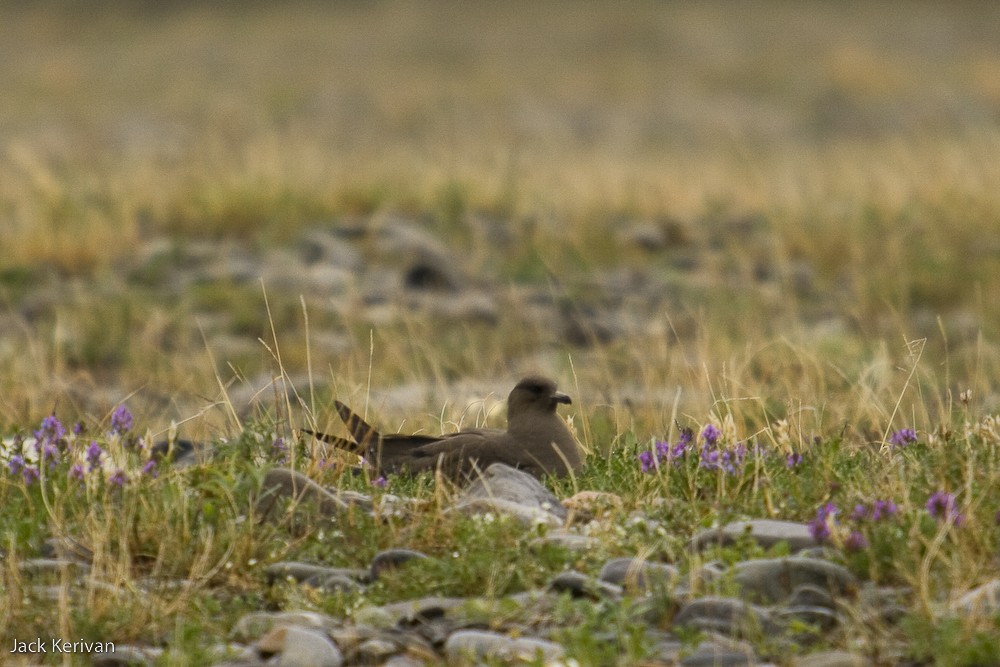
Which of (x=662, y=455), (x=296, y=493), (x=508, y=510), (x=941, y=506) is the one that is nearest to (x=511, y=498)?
(x=508, y=510)

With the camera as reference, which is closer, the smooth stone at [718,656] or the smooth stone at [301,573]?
the smooth stone at [718,656]

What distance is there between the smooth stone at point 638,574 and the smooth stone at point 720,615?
98 millimetres

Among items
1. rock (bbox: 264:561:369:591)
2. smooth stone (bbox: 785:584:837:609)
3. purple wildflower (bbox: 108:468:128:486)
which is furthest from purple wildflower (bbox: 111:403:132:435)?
smooth stone (bbox: 785:584:837:609)

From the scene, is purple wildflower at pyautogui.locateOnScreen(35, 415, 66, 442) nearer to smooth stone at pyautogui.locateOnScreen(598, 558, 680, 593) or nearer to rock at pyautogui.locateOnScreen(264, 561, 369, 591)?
rock at pyautogui.locateOnScreen(264, 561, 369, 591)

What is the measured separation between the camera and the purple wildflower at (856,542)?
3971 mm

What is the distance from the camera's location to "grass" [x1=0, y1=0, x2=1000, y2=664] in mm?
4227

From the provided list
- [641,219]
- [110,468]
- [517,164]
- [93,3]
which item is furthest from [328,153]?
[93,3]

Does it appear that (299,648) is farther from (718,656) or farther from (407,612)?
(718,656)

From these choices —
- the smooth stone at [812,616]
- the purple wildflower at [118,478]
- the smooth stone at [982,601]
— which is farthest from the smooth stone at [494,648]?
the purple wildflower at [118,478]

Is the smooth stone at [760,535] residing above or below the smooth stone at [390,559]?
above

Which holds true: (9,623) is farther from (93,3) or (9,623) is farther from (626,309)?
(93,3)

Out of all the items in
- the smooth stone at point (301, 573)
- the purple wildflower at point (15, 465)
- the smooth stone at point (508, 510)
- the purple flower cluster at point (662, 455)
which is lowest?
the smooth stone at point (301, 573)

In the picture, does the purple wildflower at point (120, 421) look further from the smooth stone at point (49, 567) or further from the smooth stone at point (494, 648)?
the smooth stone at point (494, 648)

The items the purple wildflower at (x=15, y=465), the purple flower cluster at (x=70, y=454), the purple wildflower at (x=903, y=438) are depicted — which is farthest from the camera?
the purple wildflower at (x=903, y=438)
